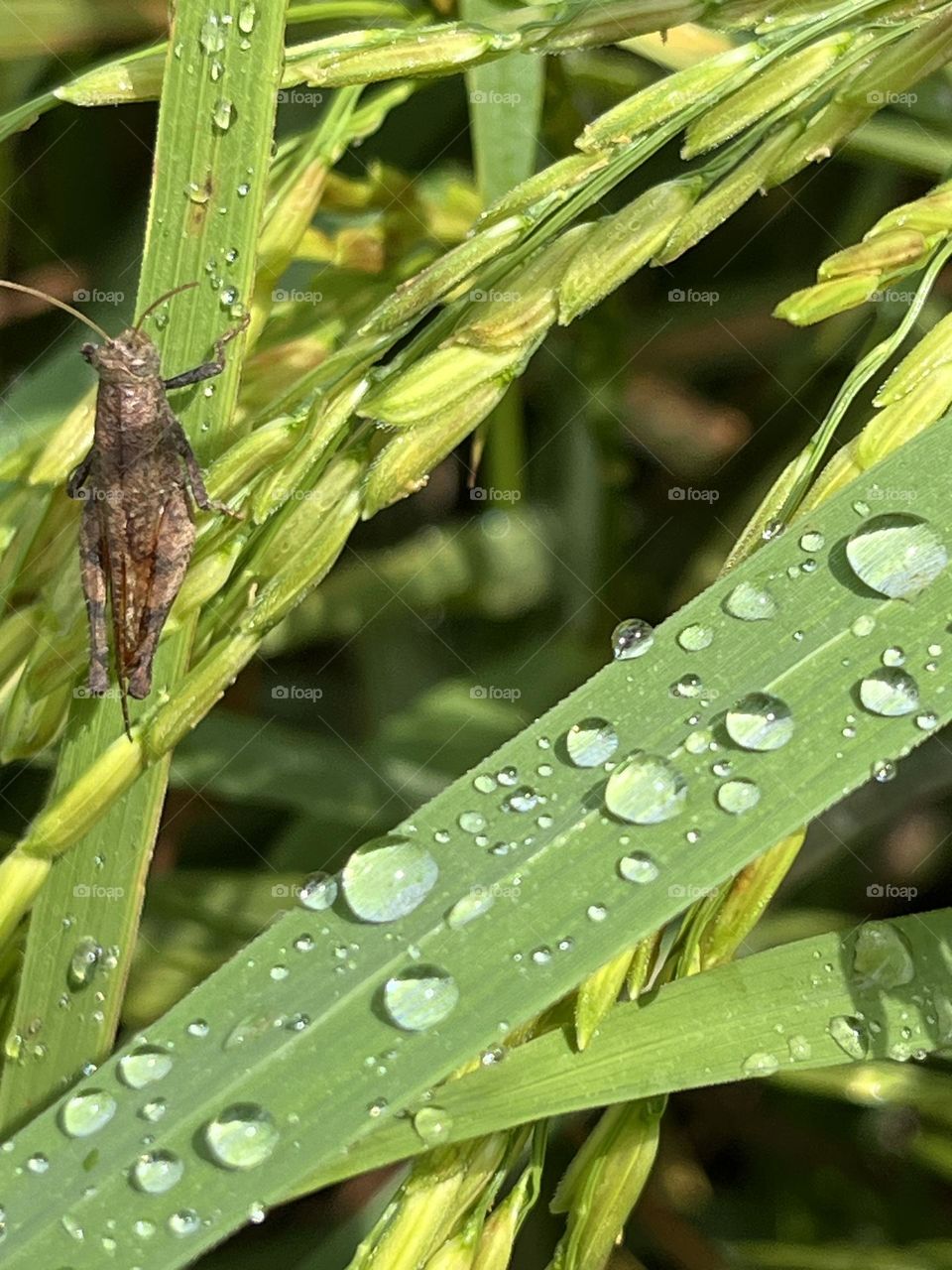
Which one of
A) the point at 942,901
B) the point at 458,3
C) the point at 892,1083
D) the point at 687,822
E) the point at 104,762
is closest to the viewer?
the point at 687,822

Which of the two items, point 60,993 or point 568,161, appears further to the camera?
point 60,993

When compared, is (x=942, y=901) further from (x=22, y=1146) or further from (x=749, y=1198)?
(x=22, y=1146)

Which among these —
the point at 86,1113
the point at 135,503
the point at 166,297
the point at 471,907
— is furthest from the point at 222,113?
the point at 86,1113

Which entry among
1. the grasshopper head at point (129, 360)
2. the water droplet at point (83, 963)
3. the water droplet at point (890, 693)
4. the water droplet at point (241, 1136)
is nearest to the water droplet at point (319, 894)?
the water droplet at point (241, 1136)

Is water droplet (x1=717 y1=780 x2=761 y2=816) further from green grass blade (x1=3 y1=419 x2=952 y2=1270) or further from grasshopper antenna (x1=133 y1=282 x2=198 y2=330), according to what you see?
grasshopper antenna (x1=133 y1=282 x2=198 y2=330)

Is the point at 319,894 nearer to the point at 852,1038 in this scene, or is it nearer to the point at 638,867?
the point at 638,867

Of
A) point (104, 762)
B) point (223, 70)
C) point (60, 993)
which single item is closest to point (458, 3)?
point (223, 70)
